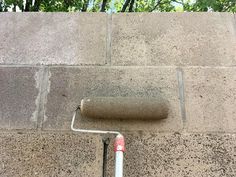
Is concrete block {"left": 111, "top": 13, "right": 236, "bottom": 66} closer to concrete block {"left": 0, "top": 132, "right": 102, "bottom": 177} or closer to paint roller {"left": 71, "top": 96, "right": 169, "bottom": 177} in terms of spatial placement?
paint roller {"left": 71, "top": 96, "right": 169, "bottom": 177}

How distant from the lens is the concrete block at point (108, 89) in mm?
1356

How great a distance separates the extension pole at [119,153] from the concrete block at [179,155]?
0.34 ft

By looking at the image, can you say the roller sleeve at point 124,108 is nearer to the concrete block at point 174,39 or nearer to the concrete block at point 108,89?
the concrete block at point 108,89

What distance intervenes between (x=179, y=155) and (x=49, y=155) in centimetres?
55

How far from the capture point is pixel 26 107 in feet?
4.58

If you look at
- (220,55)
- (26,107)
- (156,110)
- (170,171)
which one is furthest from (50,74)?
(220,55)

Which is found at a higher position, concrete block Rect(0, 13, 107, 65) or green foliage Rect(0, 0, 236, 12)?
green foliage Rect(0, 0, 236, 12)

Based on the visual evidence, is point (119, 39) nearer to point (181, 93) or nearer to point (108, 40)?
point (108, 40)

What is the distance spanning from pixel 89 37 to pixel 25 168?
26.5 inches

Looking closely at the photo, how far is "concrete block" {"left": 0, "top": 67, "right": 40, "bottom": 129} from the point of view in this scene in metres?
1.37

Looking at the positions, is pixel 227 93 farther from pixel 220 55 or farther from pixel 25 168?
pixel 25 168

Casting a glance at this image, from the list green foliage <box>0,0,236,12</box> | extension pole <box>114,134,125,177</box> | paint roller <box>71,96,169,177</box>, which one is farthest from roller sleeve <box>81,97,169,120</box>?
green foliage <box>0,0,236,12</box>

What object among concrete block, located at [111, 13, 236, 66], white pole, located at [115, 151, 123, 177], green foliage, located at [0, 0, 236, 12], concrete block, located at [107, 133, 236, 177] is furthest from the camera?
green foliage, located at [0, 0, 236, 12]

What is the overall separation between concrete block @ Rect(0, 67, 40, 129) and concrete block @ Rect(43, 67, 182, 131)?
0.07 meters
